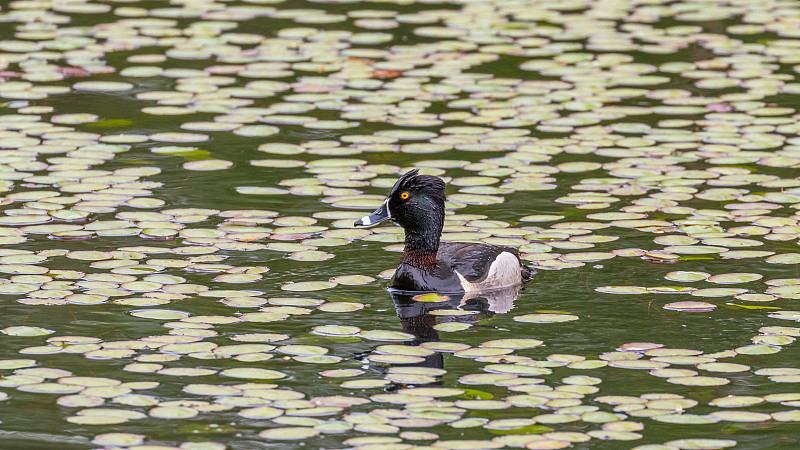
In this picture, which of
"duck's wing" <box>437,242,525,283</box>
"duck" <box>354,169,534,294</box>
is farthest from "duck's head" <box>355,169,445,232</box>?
"duck's wing" <box>437,242,525,283</box>

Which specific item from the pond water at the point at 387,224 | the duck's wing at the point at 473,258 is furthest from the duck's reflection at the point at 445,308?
the duck's wing at the point at 473,258

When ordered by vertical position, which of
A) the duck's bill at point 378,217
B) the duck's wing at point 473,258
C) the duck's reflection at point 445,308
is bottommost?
the duck's reflection at point 445,308

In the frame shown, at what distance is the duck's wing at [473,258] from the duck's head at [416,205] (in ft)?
0.53

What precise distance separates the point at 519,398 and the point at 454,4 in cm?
935

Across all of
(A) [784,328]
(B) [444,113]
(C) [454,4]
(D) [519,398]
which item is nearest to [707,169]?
(B) [444,113]

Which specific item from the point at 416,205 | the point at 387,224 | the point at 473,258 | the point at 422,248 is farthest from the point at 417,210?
the point at 387,224

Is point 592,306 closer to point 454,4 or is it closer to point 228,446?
point 228,446

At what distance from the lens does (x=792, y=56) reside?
13.2 m

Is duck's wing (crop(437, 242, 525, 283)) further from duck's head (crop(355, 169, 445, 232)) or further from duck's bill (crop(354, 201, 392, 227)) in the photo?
duck's bill (crop(354, 201, 392, 227))

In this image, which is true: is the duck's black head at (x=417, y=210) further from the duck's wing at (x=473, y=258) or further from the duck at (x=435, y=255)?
the duck's wing at (x=473, y=258)

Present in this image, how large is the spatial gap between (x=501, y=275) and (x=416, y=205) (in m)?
0.67

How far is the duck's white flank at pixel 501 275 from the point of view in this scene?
830 centimetres

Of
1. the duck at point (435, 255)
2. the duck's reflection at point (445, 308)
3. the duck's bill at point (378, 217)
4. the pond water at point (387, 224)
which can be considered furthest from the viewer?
the duck's bill at point (378, 217)

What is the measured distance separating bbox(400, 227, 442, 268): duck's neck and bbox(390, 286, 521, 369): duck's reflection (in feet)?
0.74
